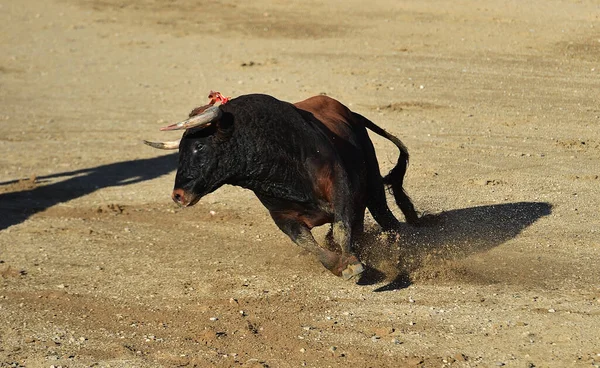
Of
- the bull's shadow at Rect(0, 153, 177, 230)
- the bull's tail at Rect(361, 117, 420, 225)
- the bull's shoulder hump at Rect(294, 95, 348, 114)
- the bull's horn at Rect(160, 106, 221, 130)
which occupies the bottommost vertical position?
the bull's shadow at Rect(0, 153, 177, 230)

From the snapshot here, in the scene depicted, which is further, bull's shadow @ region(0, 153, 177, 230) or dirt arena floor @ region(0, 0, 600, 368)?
bull's shadow @ region(0, 153, 177, 230)

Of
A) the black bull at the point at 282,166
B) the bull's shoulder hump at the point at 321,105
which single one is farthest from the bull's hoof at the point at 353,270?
the bull's shoulder hump at the point at 321,105

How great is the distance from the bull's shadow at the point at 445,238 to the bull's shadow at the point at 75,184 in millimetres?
3826

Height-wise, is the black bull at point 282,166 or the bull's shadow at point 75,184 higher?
the black bull at point 282,166

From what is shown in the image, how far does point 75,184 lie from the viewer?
12.1 meters

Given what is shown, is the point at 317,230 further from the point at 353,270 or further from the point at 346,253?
the point at 353,270

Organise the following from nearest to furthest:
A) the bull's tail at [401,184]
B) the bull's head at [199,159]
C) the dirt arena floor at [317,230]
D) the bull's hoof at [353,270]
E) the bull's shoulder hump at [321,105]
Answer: the dirt arena floor at [317,230] → the bull's hoof at [353,270] → the bull's head at [199,159] → the bull's shoulder hump at [321,105] → the bull's tail at [401,184]

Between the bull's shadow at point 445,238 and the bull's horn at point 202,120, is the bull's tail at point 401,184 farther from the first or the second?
the bull's horn at point 202,120

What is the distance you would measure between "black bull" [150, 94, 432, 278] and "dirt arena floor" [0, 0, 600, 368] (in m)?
0.56

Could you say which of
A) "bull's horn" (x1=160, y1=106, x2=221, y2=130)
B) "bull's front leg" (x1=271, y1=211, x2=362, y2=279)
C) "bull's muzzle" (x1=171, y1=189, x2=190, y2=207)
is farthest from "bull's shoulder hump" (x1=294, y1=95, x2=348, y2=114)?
"bull's muzzle" (x1=171, y1=189, x2=190, y2=207)

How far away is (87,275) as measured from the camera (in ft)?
29.1

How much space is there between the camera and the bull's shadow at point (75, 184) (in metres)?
11.0

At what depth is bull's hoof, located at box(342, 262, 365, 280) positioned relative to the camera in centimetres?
743

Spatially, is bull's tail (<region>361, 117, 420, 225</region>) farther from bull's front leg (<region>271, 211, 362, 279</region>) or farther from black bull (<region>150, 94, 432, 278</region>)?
bull's front leg (<region>271, 211, 362, 279</region>)
